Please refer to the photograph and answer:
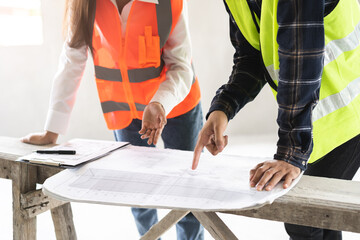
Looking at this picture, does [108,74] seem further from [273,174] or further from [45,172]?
[273,174]

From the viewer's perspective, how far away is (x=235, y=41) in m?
1.13

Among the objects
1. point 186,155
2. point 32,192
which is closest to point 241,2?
point 186,155

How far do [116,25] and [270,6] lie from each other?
26.1 inches

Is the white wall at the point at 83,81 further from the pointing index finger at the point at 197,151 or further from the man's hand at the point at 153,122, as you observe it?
the pointing index finger at the point at 197,151

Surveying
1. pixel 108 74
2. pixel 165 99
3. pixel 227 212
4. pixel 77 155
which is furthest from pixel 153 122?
pixel 227 212

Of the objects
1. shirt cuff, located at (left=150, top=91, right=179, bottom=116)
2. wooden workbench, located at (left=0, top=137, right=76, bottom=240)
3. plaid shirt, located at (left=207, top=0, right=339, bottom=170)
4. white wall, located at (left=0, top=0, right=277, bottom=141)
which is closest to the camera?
plaid shirt, located at (left=207, top=0, right=339, bottom=170)

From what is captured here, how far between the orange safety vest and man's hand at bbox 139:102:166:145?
22cm

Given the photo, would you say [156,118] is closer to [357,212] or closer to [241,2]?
[241,2]

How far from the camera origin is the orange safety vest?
1434 mm

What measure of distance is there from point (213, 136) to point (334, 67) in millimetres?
310

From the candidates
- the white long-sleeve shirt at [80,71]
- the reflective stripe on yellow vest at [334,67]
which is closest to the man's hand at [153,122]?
the white long-sleeve shirt at [80,71]

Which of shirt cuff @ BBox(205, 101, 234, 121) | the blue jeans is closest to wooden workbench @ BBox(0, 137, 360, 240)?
shirt cuff @ BBox(205, 101, 234, 121)

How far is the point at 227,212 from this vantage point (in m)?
0.91

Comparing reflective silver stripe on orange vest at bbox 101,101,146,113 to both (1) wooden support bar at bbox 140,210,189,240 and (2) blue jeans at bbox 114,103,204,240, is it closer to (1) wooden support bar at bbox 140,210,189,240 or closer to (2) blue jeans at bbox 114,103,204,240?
(2) blue jeans at bbox 114,103,204,240
